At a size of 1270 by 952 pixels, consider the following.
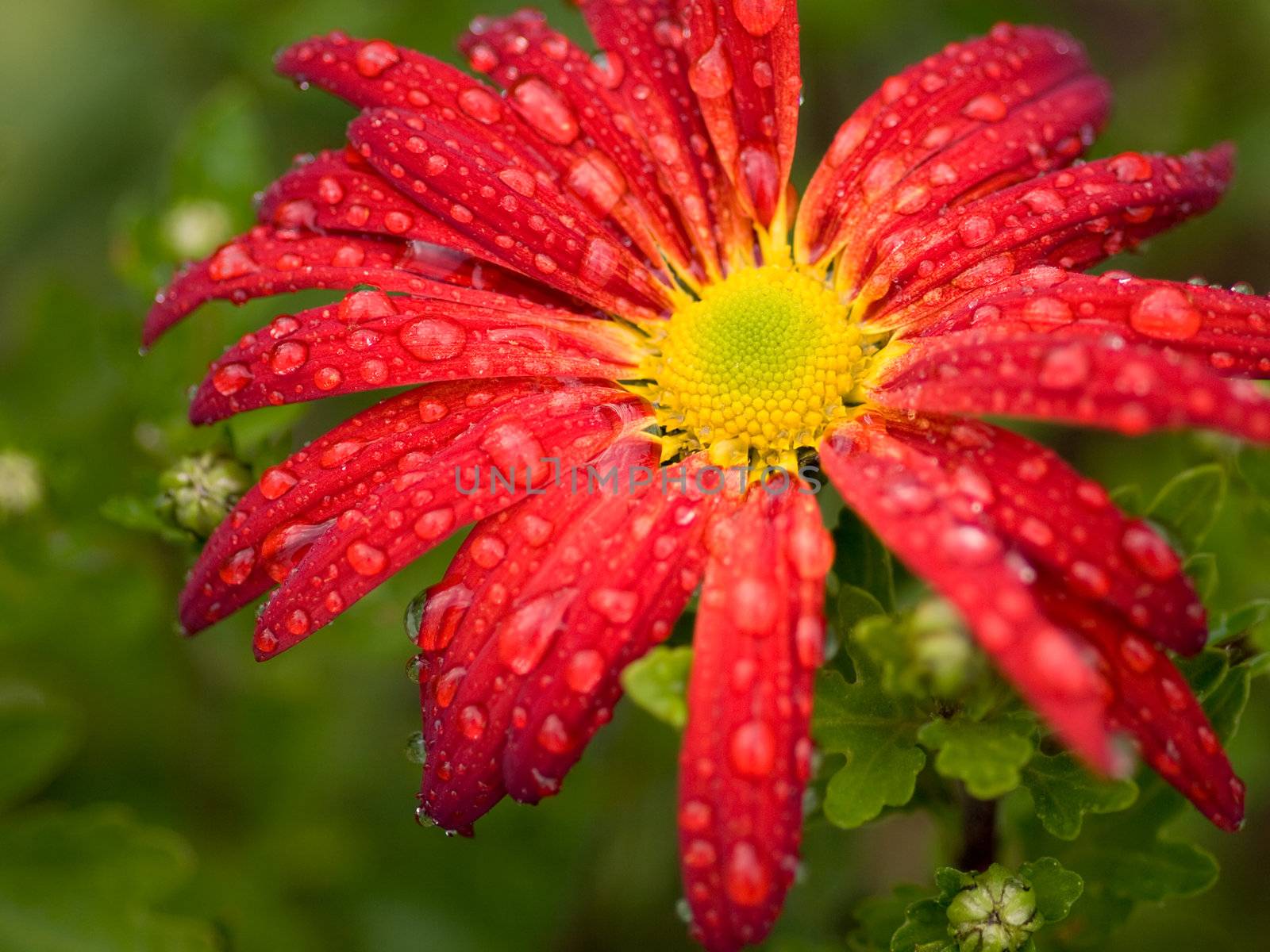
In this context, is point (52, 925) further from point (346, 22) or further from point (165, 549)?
point (346, 22)

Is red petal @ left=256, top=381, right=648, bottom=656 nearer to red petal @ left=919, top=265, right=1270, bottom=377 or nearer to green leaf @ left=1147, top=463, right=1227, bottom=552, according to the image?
red petal @ left=919, top=265, right=1270, bottom=377

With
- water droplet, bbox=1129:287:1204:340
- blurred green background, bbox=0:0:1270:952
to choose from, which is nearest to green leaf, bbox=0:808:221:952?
blurred green background, bbox=0:0:1270:952

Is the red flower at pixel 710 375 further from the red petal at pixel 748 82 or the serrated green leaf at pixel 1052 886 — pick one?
the serrated green leaf at pixel 1052 886

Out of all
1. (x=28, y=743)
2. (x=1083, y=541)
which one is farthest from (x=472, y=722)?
(x=28, y=743)

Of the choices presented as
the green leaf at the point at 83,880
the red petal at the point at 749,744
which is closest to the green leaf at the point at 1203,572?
the red petal at the point at 749,744

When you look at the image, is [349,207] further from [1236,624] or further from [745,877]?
[1236,624]
